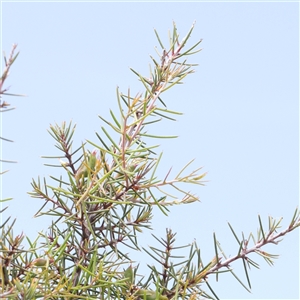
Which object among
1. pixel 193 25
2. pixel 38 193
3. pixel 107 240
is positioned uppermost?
pixel 193 25

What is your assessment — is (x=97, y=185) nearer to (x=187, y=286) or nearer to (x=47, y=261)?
(x=47, y=261)

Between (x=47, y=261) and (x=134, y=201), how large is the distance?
0.91 feet

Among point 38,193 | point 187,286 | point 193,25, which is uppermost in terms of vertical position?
point 193,25

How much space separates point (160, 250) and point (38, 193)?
38 cm

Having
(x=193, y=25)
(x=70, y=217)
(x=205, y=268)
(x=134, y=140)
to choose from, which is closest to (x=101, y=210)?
(x=70, y=217)

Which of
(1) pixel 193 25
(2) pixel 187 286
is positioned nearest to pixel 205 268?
(2) pixel 187 286

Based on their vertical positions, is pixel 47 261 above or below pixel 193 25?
below

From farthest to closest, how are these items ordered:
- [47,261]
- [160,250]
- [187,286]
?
[160,250], [187,286], [47,261]

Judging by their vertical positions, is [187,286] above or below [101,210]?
below

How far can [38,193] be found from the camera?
5.07ft

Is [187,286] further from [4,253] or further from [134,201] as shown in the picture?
[4,253]

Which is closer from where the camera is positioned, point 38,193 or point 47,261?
point 47,261

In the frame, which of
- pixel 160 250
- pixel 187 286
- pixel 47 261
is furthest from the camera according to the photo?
pixel 160 250

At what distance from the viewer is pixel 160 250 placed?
1.50m
